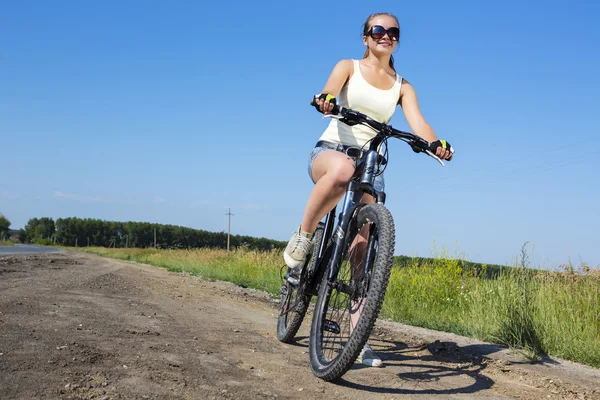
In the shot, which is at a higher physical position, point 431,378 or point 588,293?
point 588,293

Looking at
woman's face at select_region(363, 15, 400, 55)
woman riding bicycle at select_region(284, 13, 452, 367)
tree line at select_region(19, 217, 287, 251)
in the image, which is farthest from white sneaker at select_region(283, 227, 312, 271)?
tree line at select_region(19, 217, 287, 251)

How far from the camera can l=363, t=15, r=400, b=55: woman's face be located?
4.07 meters

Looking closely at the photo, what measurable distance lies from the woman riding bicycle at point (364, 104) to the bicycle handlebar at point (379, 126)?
335 mm

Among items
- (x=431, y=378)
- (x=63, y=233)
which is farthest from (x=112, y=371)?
(x=63, y=233)

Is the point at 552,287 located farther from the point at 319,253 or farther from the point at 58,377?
the point at 58,377

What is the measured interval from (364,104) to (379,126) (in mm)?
590

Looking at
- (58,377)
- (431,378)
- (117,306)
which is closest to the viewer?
(58,377)

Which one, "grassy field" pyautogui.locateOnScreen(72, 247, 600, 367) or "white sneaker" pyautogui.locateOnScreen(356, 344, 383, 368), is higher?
"grassy field" pyautogui.locateOnScreen(72, 247, 600, 367)

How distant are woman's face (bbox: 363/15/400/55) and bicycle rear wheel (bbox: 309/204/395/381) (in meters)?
1.28

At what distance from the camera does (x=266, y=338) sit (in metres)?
4.86

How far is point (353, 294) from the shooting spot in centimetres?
355

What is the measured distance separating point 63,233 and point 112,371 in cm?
15131

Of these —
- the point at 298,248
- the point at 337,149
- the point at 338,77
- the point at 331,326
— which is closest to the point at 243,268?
the point at 298,248

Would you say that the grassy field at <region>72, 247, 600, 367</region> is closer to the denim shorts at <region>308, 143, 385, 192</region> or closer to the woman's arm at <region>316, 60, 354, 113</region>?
the denim shorts at <region>308, 143, 385, 192</region>
